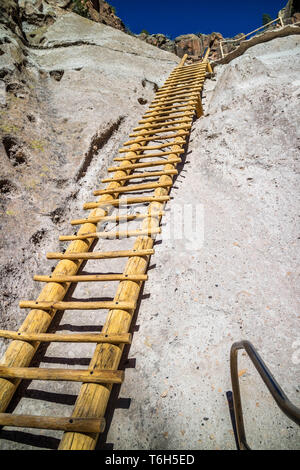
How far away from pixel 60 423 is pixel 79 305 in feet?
2.27

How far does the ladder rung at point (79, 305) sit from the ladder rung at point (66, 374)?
42cm

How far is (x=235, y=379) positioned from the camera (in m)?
1.15

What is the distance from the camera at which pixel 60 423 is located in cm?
117

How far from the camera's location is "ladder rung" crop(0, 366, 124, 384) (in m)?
1.31

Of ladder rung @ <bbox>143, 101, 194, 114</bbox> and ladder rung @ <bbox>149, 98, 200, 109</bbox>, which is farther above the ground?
ladder rung @ <bbox>149, 98, 200, 109</bbox>

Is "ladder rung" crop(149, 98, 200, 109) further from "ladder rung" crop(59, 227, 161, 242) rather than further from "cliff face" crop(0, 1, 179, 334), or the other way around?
"ladder rung" crop(59, 227, 161, 242)

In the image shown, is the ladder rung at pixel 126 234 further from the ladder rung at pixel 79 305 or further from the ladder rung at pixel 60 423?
the ladder rung at pixel 60 423

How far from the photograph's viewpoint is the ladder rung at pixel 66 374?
131 cm

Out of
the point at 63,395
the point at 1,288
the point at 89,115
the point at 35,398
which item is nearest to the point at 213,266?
the point at 63,395

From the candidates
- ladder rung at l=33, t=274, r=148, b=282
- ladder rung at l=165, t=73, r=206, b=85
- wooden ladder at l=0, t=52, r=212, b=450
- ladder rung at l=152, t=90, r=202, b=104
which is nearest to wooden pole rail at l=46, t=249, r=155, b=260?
wooden ladder at l=0, t=52, r=212, b=450

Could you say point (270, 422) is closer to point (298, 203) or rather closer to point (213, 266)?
point (213, 266)

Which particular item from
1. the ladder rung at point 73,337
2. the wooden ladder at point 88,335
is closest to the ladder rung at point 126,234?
the wooden ladder at point 88,335

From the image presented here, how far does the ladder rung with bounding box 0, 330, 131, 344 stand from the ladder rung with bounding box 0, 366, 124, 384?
18 centimetres

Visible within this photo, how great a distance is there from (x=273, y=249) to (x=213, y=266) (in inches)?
21.3
